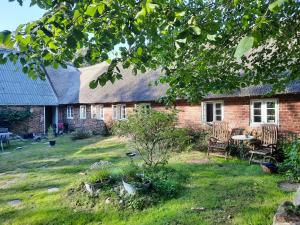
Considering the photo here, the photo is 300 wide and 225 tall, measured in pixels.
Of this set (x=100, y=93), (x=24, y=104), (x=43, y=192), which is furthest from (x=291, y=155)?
(x=24, y=104)

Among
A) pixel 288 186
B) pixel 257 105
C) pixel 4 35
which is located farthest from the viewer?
pixel 257 105

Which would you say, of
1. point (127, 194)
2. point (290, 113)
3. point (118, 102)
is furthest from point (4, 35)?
point (118, 102)

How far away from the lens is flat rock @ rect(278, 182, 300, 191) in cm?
727

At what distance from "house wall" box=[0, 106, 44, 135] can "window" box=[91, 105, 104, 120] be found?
4.43 metres

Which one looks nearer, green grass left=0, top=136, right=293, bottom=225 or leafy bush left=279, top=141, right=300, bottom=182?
green grass left=0, top=136, right=293, bottom=225

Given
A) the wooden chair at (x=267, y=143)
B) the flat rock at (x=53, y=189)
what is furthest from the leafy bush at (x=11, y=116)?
the wooden chair at (x=267, y=143)

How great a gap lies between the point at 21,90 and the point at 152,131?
18077mm

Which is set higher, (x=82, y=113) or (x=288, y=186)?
(x=82, y=113)

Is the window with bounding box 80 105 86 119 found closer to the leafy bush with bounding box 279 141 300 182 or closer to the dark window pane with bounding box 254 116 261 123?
the dark window pane with bounding box 254 116 261 123

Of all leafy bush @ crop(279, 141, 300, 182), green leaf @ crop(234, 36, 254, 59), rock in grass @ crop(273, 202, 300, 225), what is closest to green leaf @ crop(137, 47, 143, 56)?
green leaf @ crop(234, 36, 254, 59)

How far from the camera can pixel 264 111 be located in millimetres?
12367

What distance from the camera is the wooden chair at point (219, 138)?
1176 cm

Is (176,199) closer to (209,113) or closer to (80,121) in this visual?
(209,113)

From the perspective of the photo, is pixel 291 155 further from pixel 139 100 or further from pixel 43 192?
pixel 139 100
